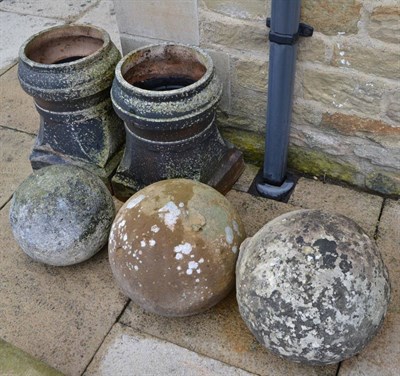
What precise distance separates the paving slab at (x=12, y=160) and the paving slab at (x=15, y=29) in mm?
1125

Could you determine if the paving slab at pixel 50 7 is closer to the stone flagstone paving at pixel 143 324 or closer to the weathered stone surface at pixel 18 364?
the stone flagstone paving at pixel 143 324

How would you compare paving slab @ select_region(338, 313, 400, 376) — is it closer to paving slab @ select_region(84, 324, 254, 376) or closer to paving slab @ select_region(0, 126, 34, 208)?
paving slab @ select_region(84, 324, 254, 376)

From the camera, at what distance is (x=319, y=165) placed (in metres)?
3.31

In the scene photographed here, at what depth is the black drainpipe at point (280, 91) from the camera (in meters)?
2.58

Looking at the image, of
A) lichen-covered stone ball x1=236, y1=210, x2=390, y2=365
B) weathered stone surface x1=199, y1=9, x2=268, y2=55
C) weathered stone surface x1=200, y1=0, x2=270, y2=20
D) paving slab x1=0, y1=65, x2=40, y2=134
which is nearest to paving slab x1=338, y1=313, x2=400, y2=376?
lichen-covered stone ball x1=236, y1=210, x2=390, y2=365

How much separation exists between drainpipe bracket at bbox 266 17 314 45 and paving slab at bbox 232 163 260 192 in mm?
1018

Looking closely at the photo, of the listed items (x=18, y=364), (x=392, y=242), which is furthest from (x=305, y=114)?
(x=18, y=364)

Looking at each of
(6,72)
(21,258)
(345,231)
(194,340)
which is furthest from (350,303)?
(6,72)

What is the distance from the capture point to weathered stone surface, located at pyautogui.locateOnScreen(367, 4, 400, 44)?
8.20ft

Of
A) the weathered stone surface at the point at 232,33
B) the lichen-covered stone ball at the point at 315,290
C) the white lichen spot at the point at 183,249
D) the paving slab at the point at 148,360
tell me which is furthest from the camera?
the weathered stone surface at the point at 232,33

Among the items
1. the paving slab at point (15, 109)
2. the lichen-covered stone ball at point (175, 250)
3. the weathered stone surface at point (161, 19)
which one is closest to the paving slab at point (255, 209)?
the lichen-covered stone ball at point (175, 250)

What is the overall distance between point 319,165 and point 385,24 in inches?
40.1

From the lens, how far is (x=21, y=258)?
3016 mm

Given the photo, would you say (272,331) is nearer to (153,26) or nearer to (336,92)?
(336,92)
